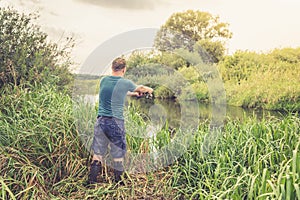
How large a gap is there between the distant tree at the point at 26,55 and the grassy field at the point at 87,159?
0.73 metres

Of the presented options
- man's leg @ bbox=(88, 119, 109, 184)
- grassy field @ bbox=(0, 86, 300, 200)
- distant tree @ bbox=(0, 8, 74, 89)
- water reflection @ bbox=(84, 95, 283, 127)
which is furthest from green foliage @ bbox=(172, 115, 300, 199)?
distant tree @ bbox=(0, 8, 74, 89)

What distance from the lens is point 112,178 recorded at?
3.17m

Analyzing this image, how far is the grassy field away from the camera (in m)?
2.85

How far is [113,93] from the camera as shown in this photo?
10.1ft

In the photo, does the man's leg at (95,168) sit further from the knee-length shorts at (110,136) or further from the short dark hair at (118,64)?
the short dark hair at (118,64)

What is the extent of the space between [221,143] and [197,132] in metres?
0.31

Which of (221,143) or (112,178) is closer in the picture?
(112,178)

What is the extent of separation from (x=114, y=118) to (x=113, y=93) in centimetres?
22

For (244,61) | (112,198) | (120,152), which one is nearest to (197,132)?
(120,152)

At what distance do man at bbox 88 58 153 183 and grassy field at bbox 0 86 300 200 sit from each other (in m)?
0.14

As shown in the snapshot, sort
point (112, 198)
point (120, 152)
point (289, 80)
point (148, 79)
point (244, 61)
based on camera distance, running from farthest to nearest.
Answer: point (244, 61)
point (289, 80)
point (148, 79)
point (120, 152)
point (112, 198)

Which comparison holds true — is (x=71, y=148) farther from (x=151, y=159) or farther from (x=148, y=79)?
(x=148, y=79)

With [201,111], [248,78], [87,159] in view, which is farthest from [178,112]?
[87,159]

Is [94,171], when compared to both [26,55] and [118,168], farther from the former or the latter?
[26,55]
